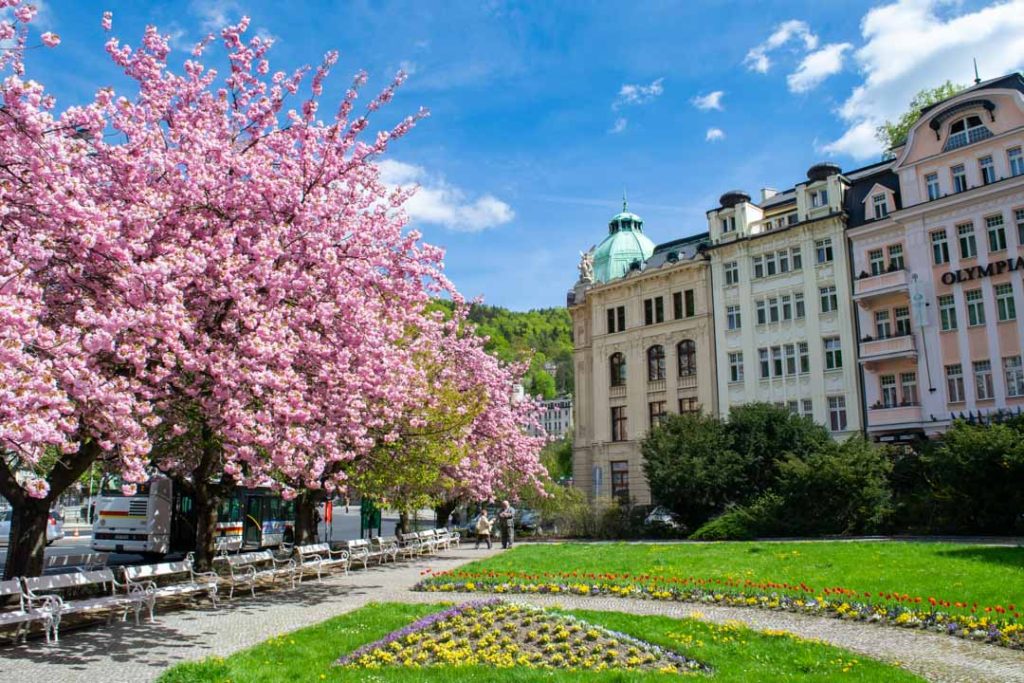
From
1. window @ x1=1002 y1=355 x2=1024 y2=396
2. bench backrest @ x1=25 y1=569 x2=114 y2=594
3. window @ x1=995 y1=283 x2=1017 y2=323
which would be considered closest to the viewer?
bench backrest @ x1=25 y1=569 x2=114 y2=594

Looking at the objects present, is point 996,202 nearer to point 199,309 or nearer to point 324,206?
point 324,206

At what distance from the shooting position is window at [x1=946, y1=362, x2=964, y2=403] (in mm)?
35281

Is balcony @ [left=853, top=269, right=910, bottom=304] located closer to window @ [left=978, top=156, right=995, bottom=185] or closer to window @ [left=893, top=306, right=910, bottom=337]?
window @ [left=893, top=306, right=910, bottom=337]

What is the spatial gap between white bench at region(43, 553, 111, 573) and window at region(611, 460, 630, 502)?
1293 inches

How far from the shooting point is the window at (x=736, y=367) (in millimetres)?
44844

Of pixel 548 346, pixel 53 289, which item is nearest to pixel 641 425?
pixel 53 289

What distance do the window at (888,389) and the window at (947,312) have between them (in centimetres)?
347

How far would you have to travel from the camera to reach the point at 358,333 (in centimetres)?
1382

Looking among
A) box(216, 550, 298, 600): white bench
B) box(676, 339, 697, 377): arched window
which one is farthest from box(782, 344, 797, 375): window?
box(216, 550, 298, 600): white bench

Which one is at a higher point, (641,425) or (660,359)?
(660,359)

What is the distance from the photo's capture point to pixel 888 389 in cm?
3834

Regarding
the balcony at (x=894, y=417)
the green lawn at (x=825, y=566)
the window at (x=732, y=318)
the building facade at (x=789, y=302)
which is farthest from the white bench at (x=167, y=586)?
the window at (x=732, y=318)

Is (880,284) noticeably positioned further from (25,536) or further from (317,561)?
(25,536)

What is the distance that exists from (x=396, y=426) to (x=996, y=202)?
102 ft
